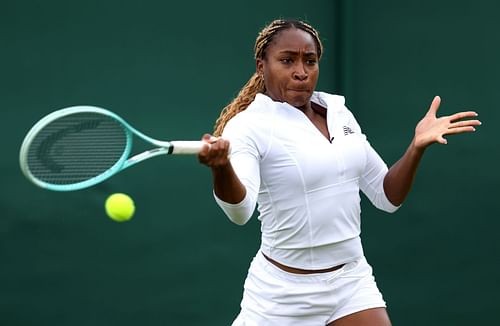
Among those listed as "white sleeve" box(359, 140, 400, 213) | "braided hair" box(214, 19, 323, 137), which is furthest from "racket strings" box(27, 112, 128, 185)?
"white sleeve" box(359, 140, 400, 213)

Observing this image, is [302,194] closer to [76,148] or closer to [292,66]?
[292,66]

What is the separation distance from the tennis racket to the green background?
44.8 inches

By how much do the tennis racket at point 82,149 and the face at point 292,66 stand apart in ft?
1.92

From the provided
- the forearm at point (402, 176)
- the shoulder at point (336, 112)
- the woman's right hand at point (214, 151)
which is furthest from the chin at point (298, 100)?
the woman's right hand at point (214, 151)

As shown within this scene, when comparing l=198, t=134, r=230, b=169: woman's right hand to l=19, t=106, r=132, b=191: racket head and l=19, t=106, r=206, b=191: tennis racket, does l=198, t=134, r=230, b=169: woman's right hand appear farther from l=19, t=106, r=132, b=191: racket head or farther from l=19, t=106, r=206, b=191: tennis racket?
l=19, t=106, r=132, b=191: racket head

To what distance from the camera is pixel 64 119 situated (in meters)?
2.97

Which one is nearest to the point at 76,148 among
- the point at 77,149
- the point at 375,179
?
the point at 77,149

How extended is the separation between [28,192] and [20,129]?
276 mm

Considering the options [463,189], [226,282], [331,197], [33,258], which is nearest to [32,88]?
[33,258]

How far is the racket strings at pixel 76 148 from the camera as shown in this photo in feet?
9.55

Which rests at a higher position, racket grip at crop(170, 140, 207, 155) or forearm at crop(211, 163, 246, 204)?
racket grip at crop(170, 140, 207, 155)

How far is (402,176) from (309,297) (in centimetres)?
58

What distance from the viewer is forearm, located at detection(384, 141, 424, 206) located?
342 cm

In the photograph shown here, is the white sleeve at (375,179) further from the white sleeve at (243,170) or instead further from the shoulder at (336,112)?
the white sleeve at (243,170)
